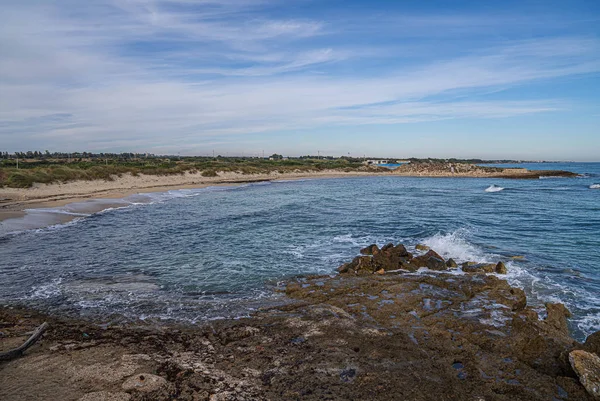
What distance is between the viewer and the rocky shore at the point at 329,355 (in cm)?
513

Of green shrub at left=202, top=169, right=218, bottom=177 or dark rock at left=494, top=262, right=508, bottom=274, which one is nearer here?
dark rock at left=494, top=262, right=508, bottom=274

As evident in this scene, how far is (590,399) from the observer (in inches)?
197

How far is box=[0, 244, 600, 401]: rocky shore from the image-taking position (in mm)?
5133

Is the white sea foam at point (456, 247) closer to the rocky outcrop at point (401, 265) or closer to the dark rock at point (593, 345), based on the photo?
the rocky outcrop at point (401, 265)

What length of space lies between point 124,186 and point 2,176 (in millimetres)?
Answer: 12275

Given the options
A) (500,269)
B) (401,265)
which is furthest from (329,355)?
(500,269)

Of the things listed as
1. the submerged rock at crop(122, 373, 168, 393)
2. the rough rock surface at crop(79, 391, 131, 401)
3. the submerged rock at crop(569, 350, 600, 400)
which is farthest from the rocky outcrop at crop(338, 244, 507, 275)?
the rough rock surface at crop(79, 391, 131, 401)

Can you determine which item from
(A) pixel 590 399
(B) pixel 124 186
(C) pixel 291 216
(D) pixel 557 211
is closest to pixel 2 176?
(B) pixel 124 186

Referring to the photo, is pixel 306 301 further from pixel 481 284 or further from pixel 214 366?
pixel 481 284

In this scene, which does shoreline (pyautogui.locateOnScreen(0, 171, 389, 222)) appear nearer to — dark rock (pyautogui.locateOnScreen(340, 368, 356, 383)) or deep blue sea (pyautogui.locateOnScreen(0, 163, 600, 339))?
deep blue sea (pyautogui.locateOnScreen(0, 163, 600, 339))

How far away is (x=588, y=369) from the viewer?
528 cm

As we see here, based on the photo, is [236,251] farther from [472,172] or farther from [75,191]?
[472,172]

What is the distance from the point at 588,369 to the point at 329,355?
387 centimetres

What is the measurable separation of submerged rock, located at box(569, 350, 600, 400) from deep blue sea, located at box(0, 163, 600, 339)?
278 centimetres
